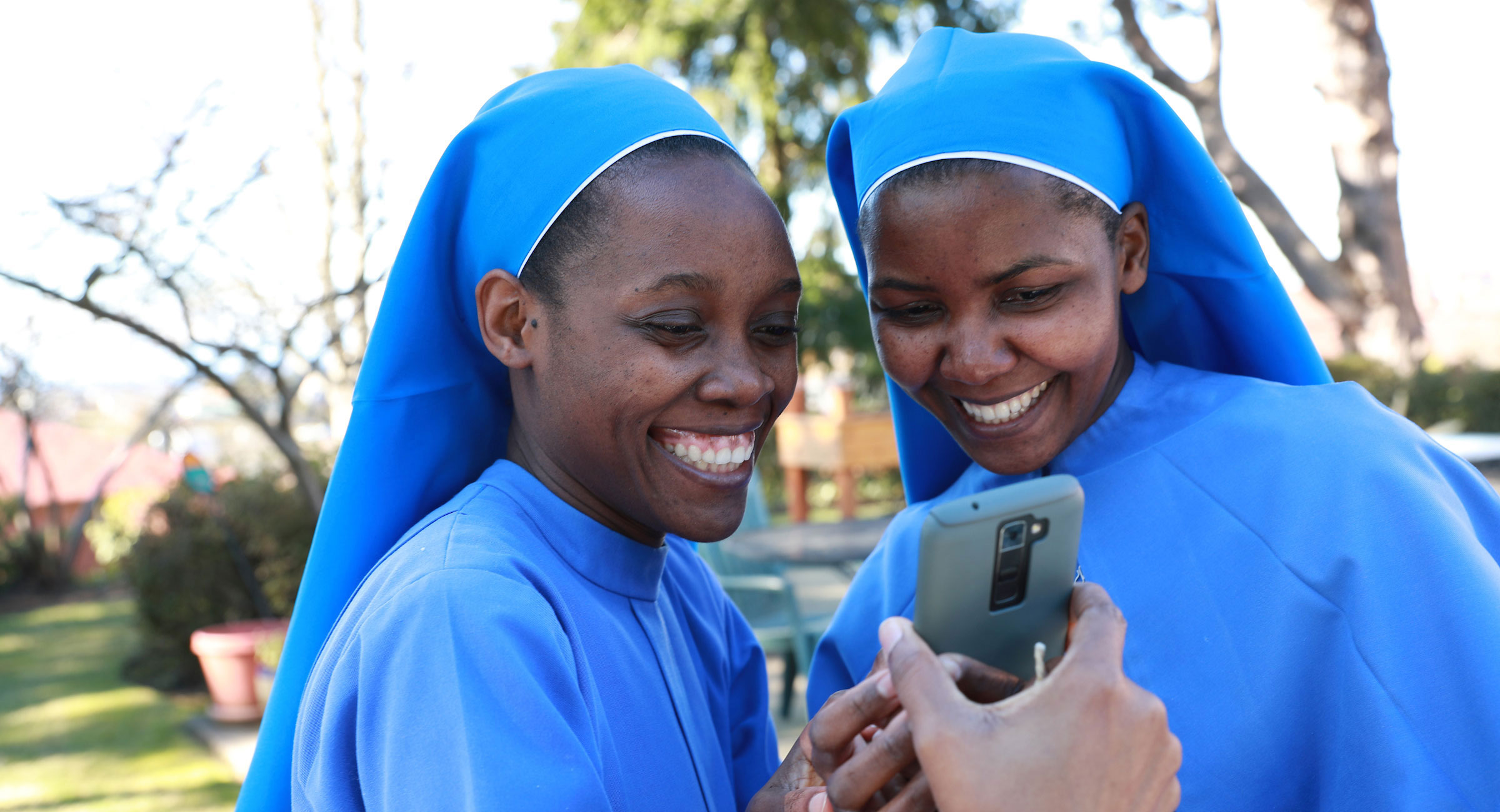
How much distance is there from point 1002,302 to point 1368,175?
1313 cm

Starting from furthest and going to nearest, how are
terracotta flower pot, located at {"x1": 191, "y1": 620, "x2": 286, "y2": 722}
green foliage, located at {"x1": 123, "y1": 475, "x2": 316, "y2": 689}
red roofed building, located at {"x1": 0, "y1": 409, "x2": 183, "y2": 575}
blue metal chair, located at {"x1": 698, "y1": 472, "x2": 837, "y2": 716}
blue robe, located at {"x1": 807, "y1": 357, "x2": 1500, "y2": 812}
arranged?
red roofed building, located at {"x1": 0, "y1": 409, "x2": 183, "y2": 575}, green foliage, located at {"x1": 123, "y1": 475, "x2": 316, "y2": 689}, terracotta flower pot, located at {"x1": 191, "y1": 620, "x2": 286, "y2": 722}, blue metal chair, located at {"x1": 698, "y1": 472, "x2": 837, "y2": 716}, blue robe, located at {"x1": 807, "y1": 357, "x2": 1500, "y2": 812}

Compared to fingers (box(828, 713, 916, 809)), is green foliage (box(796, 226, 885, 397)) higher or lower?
lower

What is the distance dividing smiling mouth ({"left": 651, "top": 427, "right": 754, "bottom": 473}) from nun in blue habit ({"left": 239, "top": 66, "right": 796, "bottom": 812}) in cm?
17

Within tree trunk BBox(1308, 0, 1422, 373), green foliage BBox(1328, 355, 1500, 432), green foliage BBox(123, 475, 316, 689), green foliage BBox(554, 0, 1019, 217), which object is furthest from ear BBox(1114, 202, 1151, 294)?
tree trunk BBox(1308, 0, 1422, 373)

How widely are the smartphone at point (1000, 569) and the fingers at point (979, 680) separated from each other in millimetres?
41

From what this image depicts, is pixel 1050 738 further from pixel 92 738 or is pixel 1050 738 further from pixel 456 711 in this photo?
pixel 92 738

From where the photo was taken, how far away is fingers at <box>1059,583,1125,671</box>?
1058 millimetres

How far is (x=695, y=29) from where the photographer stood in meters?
10.9

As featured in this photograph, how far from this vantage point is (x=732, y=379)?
1546mm

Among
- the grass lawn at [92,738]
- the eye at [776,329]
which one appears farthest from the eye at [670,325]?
the grass lawn at [92,738]

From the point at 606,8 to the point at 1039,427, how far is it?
33.8 ft

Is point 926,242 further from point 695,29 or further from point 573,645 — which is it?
point 695,29

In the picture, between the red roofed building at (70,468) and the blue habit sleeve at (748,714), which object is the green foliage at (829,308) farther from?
the blue habit sleeve at (748,714)

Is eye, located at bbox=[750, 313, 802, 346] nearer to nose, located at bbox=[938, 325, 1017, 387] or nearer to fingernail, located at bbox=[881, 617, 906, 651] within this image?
nose, located at bbox=[938, 325, 1017, 387]
